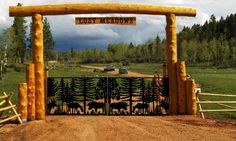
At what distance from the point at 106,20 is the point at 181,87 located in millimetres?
4001

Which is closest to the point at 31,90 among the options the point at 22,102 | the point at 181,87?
the point at 22,102

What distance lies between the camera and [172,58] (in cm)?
1733

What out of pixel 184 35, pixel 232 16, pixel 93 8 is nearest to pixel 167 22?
pixel 93 8

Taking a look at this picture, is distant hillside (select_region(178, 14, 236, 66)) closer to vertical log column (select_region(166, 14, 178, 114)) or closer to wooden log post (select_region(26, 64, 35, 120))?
vertical log column (select_region(166, 14, 178, 114))

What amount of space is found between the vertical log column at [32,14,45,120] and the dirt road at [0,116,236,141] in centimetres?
54

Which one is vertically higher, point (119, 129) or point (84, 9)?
point (84, 9)

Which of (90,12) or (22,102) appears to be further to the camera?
(90,12)

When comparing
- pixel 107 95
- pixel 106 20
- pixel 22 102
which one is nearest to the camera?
pixel 22 102

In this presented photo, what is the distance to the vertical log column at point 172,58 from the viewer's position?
1712cm

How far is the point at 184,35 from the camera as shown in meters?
133

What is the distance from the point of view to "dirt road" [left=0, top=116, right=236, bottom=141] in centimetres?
1228

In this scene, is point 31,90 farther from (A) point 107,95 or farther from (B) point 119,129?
(B) point 119,129

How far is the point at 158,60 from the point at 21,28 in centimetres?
5713

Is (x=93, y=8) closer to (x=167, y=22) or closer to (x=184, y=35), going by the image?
(x=167, y=22)
